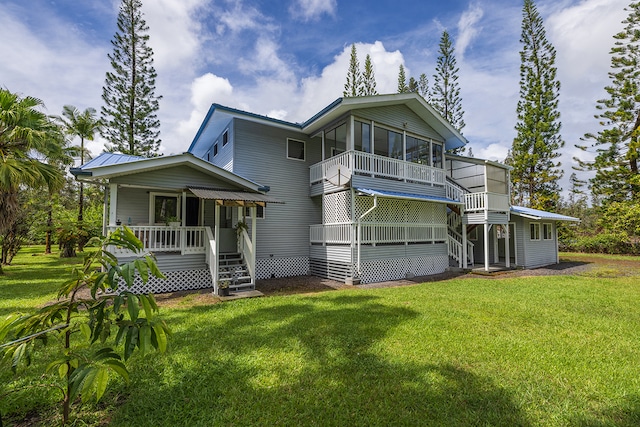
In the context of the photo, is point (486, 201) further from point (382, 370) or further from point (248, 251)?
point (382, 370)

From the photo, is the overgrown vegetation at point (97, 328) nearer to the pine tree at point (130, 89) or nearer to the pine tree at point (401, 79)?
the pine tree at point (130, 89)

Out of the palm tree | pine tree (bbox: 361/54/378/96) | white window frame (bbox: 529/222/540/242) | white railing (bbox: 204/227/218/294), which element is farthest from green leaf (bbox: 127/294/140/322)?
pine tree (bbox: 361/54/378/96)

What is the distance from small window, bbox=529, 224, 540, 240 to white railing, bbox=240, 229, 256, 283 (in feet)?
51.0

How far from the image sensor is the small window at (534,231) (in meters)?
16.3

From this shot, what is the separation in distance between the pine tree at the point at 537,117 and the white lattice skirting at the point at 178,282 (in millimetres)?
27306

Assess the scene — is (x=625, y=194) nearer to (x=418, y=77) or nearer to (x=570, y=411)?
(x=418, y=77)

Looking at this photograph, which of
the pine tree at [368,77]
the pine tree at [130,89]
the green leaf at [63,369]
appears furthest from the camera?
the pine tree at [368,77]

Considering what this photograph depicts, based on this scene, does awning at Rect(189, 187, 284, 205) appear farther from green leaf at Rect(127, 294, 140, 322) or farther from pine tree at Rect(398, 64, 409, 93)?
pine tree at Rect(398, 64, 409, 93)

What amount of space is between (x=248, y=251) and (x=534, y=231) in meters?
16.1

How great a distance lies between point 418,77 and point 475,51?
63.5 ft

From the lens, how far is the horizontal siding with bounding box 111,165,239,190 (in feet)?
28.3

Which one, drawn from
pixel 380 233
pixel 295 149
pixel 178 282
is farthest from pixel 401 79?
pixel 178 282

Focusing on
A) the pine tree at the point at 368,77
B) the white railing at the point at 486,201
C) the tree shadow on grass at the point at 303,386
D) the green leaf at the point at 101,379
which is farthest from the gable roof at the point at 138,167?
the pine tree at the point at 368,77

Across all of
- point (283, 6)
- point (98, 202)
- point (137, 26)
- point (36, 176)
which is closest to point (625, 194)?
point (283, 6)
